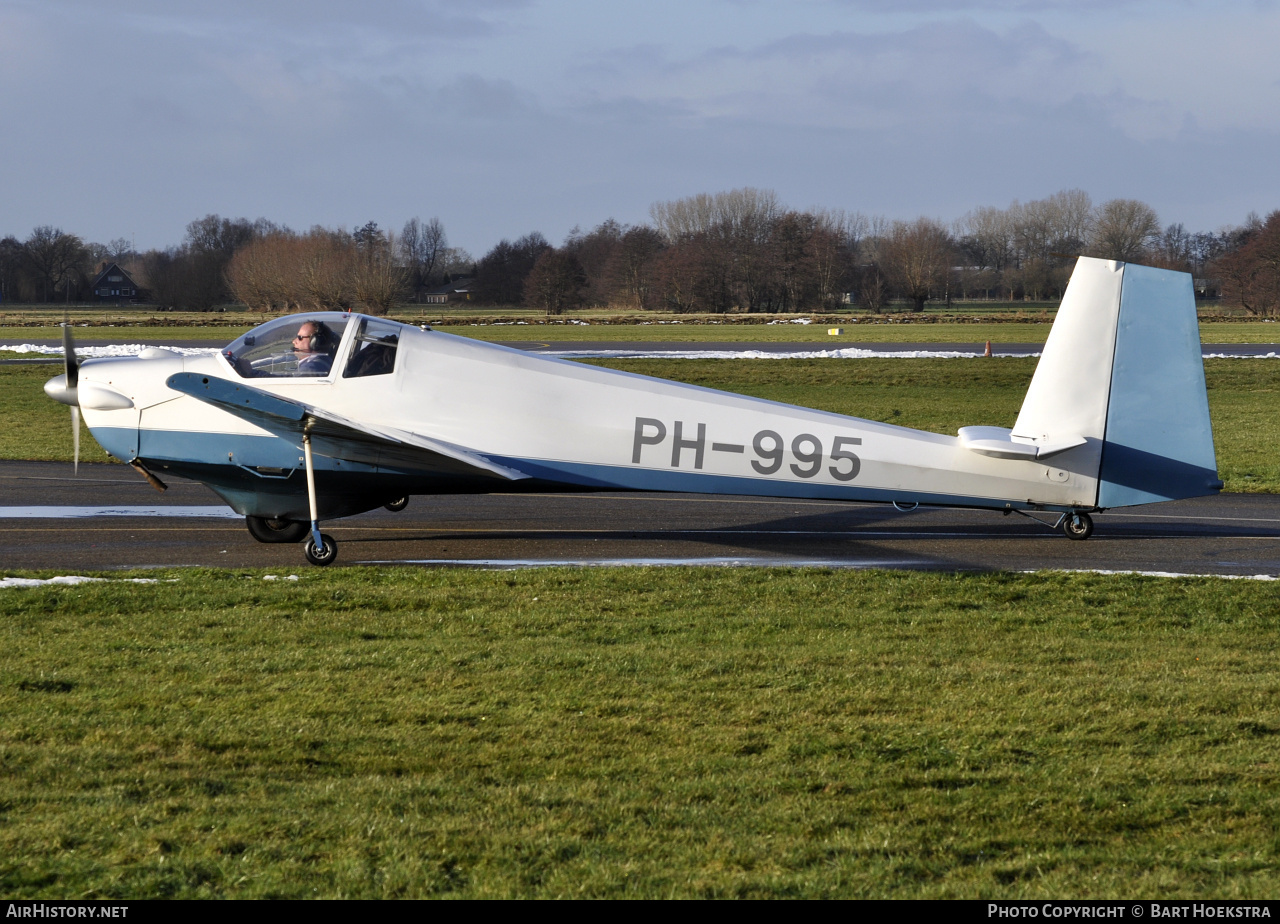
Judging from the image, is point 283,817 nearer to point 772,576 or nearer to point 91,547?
point 772,576

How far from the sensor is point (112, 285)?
156250 millimetres

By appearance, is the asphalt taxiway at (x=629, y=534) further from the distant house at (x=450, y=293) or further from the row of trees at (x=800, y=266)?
the distant house at (x=450, y=293)

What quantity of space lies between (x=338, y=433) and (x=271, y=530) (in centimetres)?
198

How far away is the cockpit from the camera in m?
12.4

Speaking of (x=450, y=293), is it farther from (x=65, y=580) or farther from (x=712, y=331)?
(x=65, y=580)

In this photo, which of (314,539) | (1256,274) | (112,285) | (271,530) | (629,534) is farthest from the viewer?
(112,285)

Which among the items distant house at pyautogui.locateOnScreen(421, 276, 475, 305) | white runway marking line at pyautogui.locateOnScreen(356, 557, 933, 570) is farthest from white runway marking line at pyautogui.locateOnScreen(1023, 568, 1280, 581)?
distant house at pyautogui.locateOnScreen(421, 276, 475, 305)

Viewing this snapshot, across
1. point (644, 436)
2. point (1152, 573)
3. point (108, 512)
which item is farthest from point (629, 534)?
point (108, 512)

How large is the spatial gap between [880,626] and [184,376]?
6726 mm

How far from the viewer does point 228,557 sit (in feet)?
40.2

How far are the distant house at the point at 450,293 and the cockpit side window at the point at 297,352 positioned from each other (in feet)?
447

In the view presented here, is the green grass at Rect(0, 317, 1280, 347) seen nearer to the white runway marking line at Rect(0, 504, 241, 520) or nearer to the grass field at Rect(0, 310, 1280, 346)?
the grass field at Rect(0, 310, 1280, 346)

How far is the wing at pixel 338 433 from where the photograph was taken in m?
10.9

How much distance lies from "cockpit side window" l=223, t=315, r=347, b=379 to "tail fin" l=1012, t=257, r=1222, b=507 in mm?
7649
